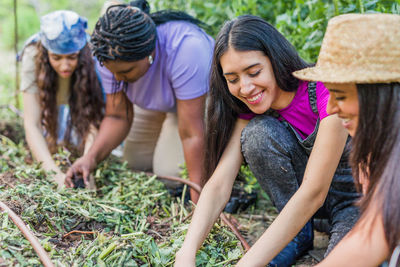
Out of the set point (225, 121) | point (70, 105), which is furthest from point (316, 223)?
point (70, 105)

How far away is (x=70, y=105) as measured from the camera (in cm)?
284

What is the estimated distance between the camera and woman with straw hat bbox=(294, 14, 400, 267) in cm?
112

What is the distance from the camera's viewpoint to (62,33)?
2.46 meters

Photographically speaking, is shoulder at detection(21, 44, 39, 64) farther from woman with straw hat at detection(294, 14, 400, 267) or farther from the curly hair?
woman with straw hat at detection(294, 14, 400, 267)

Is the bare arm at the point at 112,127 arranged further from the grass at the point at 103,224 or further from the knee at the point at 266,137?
the knee at the point at 266,137

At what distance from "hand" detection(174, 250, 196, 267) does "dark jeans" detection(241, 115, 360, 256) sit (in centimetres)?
51

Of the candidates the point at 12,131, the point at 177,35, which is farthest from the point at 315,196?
the point at 12,131

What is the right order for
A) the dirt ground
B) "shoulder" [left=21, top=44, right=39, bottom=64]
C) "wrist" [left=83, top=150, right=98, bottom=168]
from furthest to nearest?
"shoulder" [left=21, top=44, right=39, bottom=64] < "wrist" [left=83, top=150, right=98, bottom=168] < the dirt ground

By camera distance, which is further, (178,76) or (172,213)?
(178,76)

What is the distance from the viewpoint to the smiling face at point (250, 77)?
1566 millimetres

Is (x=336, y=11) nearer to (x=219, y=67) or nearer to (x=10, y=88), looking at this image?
(x=219, y=67)

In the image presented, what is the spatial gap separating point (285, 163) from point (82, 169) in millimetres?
1134

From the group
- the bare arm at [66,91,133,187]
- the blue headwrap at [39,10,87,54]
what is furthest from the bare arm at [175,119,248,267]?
the blue headwrap at [39,10,87,54]

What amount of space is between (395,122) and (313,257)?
94cm
